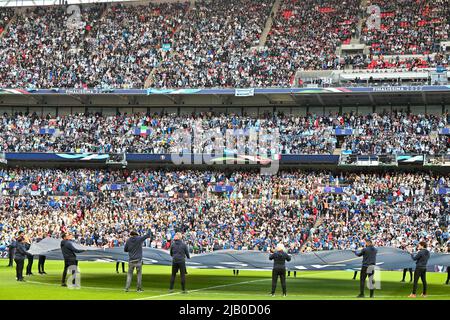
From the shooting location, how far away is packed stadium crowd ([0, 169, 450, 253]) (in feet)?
142

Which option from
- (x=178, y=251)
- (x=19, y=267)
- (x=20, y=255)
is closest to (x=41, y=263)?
(x=19, y=267)

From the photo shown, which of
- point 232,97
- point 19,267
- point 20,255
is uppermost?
point 232,97

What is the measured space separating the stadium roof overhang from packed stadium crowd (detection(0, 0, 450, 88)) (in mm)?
1102

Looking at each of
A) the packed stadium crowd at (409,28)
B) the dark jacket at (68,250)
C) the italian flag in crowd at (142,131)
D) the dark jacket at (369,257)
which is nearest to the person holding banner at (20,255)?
the dark jacket at (68,250)

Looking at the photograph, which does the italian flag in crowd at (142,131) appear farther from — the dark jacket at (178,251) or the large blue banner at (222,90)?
the dark jacket at (178,251)

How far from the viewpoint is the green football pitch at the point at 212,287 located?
751 inches

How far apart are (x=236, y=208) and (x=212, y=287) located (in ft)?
82.3

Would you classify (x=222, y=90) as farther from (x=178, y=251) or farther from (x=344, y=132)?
(x=178, y=251)

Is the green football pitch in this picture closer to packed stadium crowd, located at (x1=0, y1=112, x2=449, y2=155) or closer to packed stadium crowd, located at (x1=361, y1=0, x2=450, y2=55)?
packed stadium crowd, located at (x1=0, y1=112, x2=449, y2=155)

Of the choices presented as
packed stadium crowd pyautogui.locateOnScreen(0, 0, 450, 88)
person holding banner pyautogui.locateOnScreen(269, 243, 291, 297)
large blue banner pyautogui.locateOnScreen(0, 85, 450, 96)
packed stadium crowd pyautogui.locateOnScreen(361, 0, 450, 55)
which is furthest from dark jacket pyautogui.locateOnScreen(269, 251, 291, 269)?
packed stadium crowd pyautogui.locateOnScreen(361, 0, 450, 55)

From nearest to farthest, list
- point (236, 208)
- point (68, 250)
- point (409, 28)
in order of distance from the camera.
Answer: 1. point (68, 250)
2. point (236, 208)
3. point (409, 28)

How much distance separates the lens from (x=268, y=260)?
22688 millimetres

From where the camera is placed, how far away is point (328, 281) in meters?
25.5

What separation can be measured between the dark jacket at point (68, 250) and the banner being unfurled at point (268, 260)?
1925 mm
